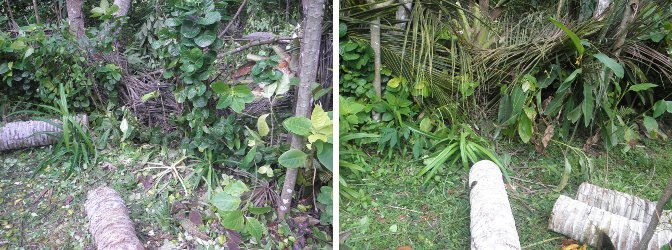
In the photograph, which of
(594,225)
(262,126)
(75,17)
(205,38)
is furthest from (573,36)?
(75,17)

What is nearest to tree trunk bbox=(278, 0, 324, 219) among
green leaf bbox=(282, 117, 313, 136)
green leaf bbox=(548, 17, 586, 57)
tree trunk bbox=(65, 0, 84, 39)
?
green leaf bbox=(282, 117, 313, 136)

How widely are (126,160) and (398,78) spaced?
36.2 inches

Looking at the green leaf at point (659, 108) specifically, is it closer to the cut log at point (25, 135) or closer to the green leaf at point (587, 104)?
the green leaf at point (587, 104)

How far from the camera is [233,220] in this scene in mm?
1411

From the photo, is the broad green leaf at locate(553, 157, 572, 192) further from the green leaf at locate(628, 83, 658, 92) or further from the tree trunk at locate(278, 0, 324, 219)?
the tree trunk at locate(278, 0, 324, 219)

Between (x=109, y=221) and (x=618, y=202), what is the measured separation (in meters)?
1.37

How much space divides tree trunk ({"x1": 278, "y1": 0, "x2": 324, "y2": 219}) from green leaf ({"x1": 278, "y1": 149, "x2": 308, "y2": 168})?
1.9 inches

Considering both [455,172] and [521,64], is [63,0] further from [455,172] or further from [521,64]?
[521,64]

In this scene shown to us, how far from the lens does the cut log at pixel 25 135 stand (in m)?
1.19

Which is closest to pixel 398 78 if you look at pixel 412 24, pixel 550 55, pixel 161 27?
pixel 412 24

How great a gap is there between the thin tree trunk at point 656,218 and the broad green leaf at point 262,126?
101 centimetres

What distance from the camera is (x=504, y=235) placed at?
1384mm

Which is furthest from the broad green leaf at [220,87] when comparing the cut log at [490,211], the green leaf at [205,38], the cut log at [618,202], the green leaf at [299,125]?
the cut log at [618,202]

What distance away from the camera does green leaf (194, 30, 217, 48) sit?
1.42 m
